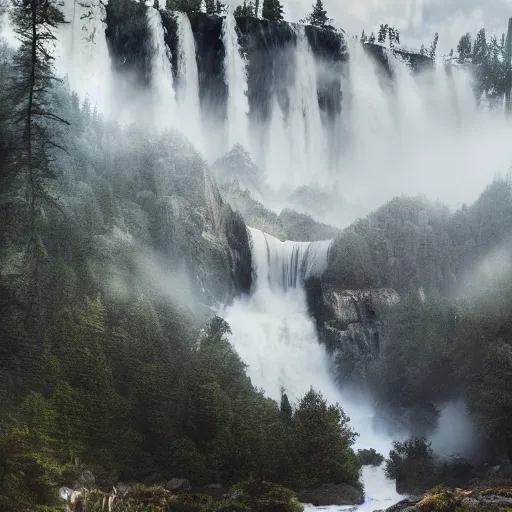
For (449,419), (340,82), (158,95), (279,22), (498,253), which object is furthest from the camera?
(340,82)

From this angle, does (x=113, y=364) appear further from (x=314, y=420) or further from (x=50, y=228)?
(x=314, y=420)

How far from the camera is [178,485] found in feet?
140

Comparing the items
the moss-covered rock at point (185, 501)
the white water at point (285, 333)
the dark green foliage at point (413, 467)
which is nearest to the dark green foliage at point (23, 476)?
the moss-covered rock at point (185, 501)

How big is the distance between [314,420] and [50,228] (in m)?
24.7

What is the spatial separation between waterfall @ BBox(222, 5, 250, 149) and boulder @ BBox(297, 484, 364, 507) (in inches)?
3181

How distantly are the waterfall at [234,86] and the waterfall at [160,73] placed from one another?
13676 millimetres

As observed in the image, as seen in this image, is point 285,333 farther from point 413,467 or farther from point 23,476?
point 23,476

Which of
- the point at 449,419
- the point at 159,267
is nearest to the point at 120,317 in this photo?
the point at 159,267

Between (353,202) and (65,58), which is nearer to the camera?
(65,58)

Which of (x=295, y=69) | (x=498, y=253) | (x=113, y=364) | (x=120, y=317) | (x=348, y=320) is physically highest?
(x=295, y=69)

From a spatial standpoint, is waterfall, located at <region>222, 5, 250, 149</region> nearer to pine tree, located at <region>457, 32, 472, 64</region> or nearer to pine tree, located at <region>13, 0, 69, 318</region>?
pine tree, located at <region>457, 32, 472, 64</region>

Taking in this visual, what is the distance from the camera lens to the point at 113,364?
4834 centimetres

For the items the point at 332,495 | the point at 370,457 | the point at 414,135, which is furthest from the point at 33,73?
the point at 414,135

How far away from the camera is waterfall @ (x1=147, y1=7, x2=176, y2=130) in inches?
3883
